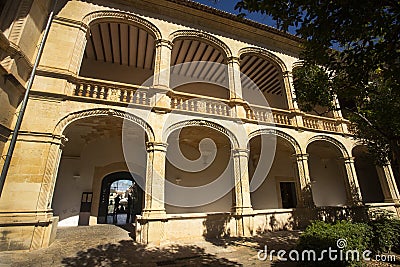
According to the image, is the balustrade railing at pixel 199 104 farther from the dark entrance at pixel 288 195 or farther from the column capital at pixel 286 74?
the dark entrance at pixel 288 195

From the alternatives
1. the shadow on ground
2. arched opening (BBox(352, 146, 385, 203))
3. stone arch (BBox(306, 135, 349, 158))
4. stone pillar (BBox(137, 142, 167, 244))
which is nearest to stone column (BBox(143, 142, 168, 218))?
stone pillar (BBox(137, 142, 167, 244))

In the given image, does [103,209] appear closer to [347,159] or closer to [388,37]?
[388,37]

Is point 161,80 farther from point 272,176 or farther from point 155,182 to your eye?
point 272,176

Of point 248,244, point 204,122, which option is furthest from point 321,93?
point 248,244

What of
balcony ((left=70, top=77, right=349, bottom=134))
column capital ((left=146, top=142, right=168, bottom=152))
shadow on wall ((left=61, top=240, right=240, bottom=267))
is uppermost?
balcony ((left=70, top=77, right=349, bottom=134))

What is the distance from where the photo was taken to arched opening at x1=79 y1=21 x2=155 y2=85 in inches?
372

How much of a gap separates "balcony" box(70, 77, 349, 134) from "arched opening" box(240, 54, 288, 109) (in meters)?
2.25

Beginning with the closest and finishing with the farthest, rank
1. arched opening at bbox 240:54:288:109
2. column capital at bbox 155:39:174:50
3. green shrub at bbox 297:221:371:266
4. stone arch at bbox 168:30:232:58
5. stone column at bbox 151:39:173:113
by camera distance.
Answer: green shrub at bbox 297:221:371:266 → stone column at bbox 151:39:173:113 → column capital at bbox 155:39:174:50 → stone arch at bbox 168:30:232:58 → arched opening at bbox 240:54:288:109

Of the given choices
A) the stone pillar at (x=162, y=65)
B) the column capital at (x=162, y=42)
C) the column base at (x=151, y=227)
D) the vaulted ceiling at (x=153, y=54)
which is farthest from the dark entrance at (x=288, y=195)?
the column capital at (x=162, y=42)

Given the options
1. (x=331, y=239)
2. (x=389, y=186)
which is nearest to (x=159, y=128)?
(x=331, y=239)

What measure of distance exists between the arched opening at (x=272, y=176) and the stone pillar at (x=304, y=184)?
1.47 m

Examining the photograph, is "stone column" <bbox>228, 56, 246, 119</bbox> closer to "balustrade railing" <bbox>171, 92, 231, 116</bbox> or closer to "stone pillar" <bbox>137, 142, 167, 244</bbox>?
"balustrade railing" <bbox>171, 92, 231, 116</bbox>

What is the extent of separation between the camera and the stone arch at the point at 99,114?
6.16 metres

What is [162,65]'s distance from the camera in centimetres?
800
